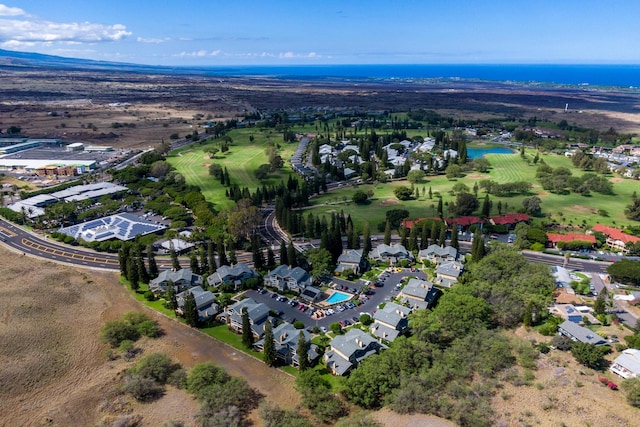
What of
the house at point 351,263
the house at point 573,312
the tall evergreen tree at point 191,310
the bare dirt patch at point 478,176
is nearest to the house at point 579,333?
the house at point 573,312

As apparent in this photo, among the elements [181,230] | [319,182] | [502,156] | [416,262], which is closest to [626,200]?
[502,156]

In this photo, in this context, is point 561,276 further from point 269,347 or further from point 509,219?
point 269,347

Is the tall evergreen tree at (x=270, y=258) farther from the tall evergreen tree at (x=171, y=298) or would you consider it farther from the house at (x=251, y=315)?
the tall evergreen tree at (x=171, y=298)

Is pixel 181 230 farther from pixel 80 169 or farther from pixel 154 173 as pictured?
pixel 80 169

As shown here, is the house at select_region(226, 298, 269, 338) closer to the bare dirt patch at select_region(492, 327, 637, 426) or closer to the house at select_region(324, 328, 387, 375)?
the house at select_region(324, 328, 387, 375)

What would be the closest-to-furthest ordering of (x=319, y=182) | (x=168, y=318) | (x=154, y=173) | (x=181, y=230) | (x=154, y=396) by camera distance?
(x=154, y=396) → (x=168, y=318) → (x=181, y=230) → (x=319, y=182) → (x=154, y=173)

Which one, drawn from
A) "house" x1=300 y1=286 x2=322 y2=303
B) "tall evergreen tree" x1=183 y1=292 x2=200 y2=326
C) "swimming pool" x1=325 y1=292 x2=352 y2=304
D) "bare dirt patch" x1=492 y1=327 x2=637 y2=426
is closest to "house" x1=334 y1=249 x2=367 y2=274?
"swimming pool" x1=325 y1=292 x2=352 y2=304

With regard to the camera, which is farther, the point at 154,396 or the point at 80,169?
the point at 80,169
